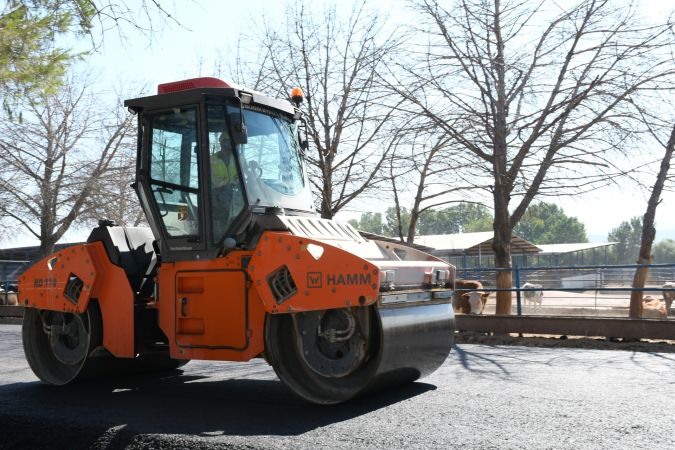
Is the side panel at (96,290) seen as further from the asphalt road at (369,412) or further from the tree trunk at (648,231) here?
the tree trunk at (648,231)

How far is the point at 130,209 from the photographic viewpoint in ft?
68.6

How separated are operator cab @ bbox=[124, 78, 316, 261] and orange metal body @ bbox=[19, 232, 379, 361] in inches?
9.6

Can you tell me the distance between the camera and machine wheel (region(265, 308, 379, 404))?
18.6 feet

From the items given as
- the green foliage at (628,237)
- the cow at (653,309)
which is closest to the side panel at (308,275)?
the cow at (653,309)

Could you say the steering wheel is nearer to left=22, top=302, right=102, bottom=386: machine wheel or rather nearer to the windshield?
the windshield

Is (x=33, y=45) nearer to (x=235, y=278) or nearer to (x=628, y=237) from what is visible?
(x=235, y=278)

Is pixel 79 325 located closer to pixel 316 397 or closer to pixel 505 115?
pixel 316 397

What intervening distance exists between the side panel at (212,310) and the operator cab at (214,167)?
143 mm

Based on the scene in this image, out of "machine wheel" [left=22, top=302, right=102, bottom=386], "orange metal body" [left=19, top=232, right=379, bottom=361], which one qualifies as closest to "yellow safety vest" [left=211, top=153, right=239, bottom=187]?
"orange metal body" [left=19, top=232, right=379, bottom=361]

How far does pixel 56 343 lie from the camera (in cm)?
738

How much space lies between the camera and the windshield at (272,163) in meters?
6.34

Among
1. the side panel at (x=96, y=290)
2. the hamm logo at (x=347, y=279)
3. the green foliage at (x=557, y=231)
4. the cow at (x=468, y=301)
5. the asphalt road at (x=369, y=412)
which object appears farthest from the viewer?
the green foliage at (x=557, y=231)

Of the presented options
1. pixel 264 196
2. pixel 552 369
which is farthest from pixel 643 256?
pixel 264 196

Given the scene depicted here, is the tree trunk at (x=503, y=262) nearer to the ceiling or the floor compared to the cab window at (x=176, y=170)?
nearer to the floor
